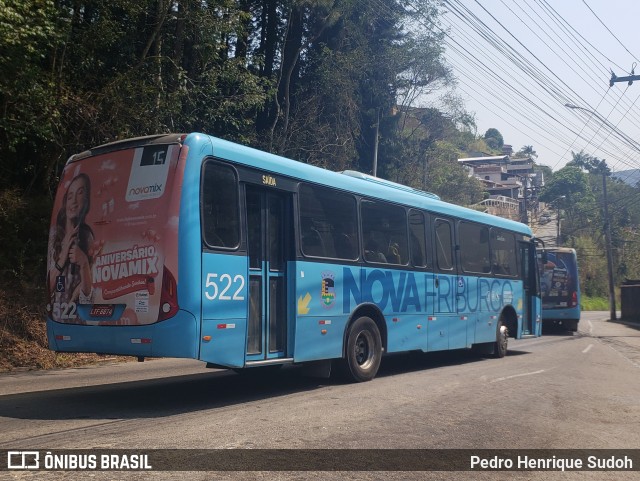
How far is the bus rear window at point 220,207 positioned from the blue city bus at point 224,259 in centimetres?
2

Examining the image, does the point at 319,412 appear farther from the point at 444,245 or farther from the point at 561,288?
the point at 561,288

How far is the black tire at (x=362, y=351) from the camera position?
10.6 m

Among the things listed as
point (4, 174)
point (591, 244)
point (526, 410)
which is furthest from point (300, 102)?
point (591, 244)

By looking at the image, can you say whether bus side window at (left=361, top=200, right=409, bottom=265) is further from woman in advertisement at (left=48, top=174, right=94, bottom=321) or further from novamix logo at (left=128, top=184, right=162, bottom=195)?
woman in advertisement at (left=48, top=174, right=94, bottom=321)

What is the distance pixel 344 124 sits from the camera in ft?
91.1

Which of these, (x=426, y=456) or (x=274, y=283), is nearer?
(x=426, y=456)

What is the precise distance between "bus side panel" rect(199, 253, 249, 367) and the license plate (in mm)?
1169

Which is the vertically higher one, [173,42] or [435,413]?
[173,42]

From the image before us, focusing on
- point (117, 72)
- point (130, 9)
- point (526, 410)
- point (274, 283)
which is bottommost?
point (526, 410)

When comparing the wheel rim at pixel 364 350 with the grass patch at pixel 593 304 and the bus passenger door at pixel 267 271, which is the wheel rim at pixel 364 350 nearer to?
the bus passenger door at pixel 267 271

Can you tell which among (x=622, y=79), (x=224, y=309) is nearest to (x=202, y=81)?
(x=224, y=309)

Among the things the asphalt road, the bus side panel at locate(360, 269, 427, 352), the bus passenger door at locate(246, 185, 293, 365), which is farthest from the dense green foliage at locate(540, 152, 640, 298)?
the bus passenger door at locate(246, 185, 293, 365)

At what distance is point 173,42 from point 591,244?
212 ft

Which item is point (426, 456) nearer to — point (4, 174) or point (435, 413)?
point (435, 413)
